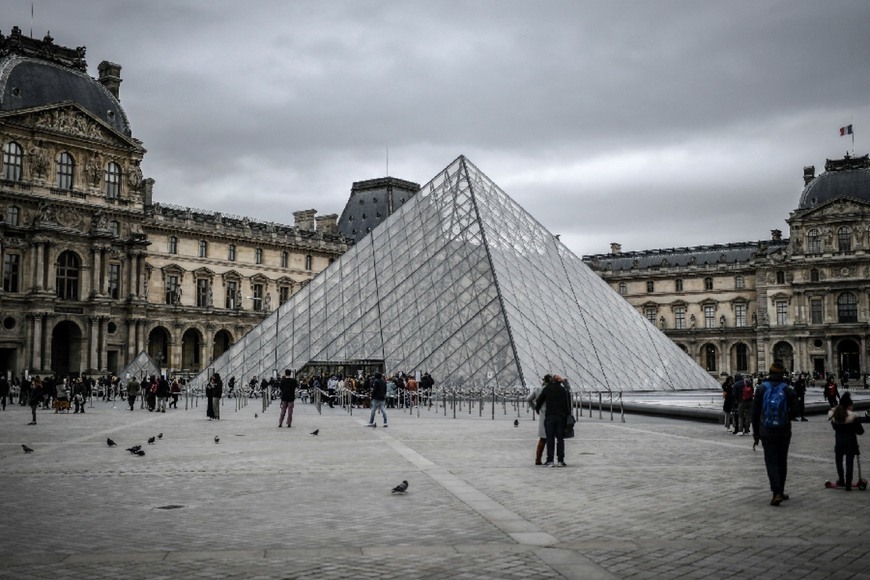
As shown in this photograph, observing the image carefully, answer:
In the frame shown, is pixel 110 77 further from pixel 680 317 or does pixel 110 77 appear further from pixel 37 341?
pixel 680 317

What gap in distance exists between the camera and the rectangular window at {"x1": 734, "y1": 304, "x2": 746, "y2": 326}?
76562mm

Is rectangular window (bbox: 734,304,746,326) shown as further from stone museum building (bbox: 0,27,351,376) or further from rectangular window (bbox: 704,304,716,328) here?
stone museum building (bbox: 0,27,351,376)

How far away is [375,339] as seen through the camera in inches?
1190

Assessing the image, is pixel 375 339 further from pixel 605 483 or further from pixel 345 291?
pixel 605 483

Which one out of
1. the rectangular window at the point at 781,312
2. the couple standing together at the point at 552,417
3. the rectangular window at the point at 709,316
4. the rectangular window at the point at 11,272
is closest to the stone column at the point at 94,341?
the rectangular window at the point at 11,272

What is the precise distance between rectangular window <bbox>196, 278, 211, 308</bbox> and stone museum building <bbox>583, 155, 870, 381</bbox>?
4071 cm

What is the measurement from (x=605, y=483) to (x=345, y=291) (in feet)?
80.9

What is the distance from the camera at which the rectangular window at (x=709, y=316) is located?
78.4 meters

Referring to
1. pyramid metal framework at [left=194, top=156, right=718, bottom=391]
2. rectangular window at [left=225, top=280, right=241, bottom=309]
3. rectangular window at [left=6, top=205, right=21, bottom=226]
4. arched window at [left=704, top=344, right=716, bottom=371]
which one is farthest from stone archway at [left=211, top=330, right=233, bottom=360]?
arched window at [left=704, top=344, right=716, bottom=371]

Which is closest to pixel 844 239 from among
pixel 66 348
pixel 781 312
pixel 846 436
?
pixel 781 312

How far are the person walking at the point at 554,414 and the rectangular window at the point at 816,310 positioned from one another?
66036mm

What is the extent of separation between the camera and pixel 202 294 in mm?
60156

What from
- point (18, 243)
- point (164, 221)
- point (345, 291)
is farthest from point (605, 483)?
point (164, 221)

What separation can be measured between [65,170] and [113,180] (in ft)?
10.1
